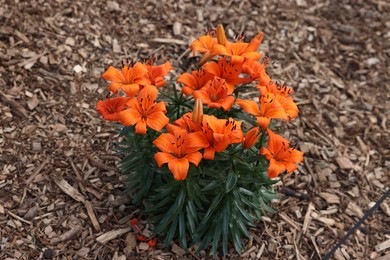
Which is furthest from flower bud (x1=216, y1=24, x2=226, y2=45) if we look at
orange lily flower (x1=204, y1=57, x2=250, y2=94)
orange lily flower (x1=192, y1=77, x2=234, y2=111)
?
orange lily flower (x1=192, y1=77, x2=234, y2=111)

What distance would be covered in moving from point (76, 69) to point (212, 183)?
7.37ft

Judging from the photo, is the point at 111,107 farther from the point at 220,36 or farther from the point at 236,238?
the point at 236,238

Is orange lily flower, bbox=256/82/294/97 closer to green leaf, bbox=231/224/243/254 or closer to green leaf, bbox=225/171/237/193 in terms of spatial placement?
green leaf, bbox=225/171/237/193

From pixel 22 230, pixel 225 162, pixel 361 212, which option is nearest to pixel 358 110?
pixel 361 212

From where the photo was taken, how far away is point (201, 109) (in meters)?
3.32

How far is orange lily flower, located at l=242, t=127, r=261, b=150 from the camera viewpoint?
340 cm

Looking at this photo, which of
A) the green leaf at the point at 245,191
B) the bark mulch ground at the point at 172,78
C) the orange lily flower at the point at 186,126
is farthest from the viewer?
the bark mulch ground at the point at 172,78

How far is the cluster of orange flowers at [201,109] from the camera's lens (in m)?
3.29

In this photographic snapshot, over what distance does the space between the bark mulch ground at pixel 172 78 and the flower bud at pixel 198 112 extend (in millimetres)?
1346

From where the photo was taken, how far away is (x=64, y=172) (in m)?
4.54

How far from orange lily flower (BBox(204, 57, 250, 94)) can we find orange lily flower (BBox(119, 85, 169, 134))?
1.49 ft

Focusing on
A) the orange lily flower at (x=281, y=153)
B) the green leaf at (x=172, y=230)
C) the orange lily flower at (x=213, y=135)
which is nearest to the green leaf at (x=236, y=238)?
the green leaf at (x=172, y=230)

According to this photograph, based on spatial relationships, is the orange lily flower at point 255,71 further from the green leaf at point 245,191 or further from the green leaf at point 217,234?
the green leaf at point 217,234

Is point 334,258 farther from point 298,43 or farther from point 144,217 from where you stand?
point 298,43
